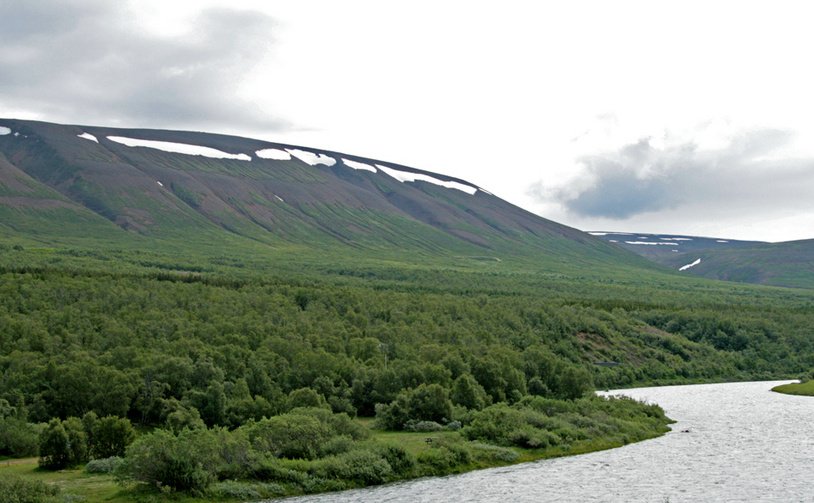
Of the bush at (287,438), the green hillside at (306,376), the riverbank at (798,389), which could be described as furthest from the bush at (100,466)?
the riverbank at (798,389)

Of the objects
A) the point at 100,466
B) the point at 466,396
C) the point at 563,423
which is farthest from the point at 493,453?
the point at 100,466

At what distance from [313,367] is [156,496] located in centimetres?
4548

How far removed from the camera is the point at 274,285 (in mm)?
170500

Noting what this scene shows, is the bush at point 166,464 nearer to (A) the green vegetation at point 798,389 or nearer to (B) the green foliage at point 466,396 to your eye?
(B) the green foliage at point 466,396

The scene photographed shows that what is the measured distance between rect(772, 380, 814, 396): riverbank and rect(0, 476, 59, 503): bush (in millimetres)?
102519

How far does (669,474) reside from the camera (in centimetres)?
6475

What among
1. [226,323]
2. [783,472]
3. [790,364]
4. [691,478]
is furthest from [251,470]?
[790,364]

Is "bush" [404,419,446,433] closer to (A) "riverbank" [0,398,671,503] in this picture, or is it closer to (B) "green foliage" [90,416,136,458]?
(A) "riverbank" [0,398,671,503]

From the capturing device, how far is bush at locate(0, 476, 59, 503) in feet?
161

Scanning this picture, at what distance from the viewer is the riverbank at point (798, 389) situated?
403ft

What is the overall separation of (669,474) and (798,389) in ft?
229

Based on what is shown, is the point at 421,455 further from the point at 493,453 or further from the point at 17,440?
the point at 17,440

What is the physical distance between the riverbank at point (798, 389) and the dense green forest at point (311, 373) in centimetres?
2163

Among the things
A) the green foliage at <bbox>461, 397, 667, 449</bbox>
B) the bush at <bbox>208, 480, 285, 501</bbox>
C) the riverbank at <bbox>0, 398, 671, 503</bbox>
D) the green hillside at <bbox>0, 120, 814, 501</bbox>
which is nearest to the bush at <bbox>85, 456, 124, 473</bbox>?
the green hillside at <bbox>0, 120, 814, 501</bbox>
